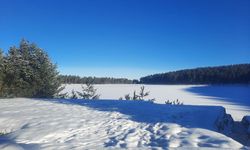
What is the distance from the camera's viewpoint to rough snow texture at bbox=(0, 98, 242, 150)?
12070mm

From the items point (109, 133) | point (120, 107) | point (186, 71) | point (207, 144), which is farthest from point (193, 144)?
point (186, 71)

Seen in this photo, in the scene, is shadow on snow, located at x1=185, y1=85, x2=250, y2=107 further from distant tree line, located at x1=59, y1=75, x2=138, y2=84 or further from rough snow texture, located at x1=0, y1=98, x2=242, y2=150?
rough snow texture, located at x1=0, y1=98, x2=242, y2=150

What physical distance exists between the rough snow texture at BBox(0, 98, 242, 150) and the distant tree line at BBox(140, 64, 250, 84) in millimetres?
66675

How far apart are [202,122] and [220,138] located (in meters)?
3.58

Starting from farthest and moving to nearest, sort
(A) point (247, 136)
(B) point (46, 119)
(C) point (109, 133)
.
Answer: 1. (B) point (46, 119)
2. (A) point (247, 136)
3. (C) point (109, 133)

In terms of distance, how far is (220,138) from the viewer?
39.7 ft

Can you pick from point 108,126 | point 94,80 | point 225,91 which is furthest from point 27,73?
point 94,80

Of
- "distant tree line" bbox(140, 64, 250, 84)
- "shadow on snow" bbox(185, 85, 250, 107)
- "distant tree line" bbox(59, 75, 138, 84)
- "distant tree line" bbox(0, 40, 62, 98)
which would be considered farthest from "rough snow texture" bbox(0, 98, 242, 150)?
"distant tree line" bbox(140, 64, 250, 84)

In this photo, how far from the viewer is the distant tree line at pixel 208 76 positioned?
83.8 metres

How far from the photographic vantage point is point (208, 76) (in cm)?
8988

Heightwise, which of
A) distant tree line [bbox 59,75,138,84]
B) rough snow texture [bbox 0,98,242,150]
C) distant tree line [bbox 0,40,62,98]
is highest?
distant tree line [bbox 59,75,138,84]

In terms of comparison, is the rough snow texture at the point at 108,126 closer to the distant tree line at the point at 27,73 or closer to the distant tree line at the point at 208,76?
the distant tree line at the point at 27,73

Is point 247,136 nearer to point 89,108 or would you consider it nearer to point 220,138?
point 220,138

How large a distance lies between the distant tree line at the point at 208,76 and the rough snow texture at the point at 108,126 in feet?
219
